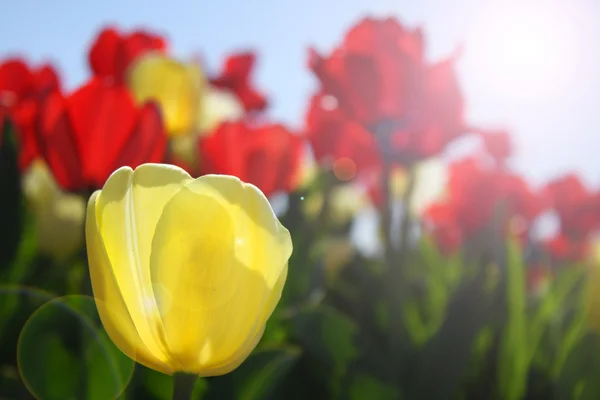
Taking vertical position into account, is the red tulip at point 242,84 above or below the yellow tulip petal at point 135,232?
below

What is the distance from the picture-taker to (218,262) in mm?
256

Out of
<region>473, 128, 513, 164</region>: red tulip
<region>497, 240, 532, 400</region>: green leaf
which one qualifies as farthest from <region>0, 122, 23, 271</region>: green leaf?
<region>473, 128, 513, 164</region>: red tulip

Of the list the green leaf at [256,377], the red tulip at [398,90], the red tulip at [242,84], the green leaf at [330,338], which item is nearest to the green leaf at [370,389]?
the green leaf at [330,338]

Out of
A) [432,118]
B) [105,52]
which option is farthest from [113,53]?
[432,118]

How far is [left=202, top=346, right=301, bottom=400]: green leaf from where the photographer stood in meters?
0.49

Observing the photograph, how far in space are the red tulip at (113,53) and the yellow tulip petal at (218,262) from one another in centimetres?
60

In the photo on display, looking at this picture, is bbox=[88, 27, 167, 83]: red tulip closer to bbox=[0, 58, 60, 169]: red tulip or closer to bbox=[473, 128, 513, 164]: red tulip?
bbox=[0, 58, 60, 169]: red tulip

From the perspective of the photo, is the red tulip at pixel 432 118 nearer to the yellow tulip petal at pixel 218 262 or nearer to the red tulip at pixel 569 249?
the yellow tulip petal at pixel 218 262

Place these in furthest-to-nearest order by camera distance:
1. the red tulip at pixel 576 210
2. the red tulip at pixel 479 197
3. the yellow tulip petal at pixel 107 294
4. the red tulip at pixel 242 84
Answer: the red tulip at pixel 576 210 < the red tulip at pixel 479 197 < the red tulip at pixel 242 84 < the yellow tulip petal at pixel 107 294

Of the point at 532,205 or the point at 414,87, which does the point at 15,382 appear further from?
the point at 532,205

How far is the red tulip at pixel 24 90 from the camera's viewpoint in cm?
72

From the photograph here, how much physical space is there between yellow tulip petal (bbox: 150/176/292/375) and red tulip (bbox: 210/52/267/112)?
2.91ft

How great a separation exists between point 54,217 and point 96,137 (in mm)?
257

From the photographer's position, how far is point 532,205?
4.87ft
